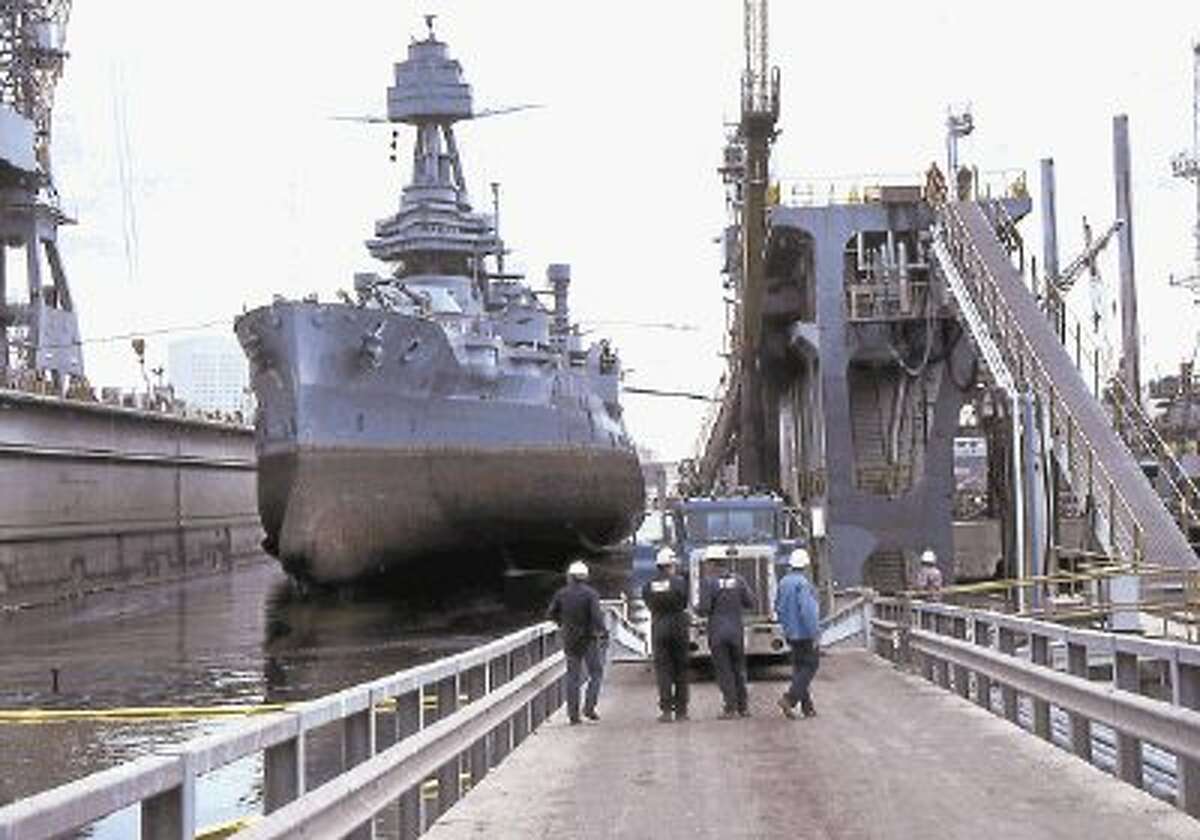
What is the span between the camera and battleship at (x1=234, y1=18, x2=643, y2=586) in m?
46.3

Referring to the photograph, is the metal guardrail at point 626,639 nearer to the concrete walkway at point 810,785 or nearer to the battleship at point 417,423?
the concrete walkway at point 810,785

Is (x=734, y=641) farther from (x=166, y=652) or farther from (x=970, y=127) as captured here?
(x=970, y=127)

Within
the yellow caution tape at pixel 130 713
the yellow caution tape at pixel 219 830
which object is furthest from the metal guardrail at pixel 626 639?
the yellow caution tape at pixel 219 830

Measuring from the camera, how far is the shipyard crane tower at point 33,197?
227 ft

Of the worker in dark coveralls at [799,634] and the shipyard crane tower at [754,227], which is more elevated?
the shipyard crane tower at [754,227]

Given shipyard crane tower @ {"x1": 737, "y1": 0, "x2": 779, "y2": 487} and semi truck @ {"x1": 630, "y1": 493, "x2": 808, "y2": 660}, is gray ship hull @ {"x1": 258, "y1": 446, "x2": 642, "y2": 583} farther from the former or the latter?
semi truck @ {"x1": 630, "y1": 493, "x2": 808, "y2": 660}

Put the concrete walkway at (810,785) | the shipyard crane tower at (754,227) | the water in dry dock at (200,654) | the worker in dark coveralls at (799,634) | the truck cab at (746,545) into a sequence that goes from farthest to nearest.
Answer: the shipyard crane tower at (754,227)
the truck cab at (746,545)
the water in dry dock at (200,654)
the worker in dark coveralls at (799,634)
the concrete walkway at (810,785)

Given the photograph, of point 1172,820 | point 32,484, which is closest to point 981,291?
point 1172,820

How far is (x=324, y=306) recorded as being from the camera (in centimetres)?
4788

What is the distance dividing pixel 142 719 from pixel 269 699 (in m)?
2.99

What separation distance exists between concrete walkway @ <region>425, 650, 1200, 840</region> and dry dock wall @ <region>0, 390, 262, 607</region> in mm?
35003

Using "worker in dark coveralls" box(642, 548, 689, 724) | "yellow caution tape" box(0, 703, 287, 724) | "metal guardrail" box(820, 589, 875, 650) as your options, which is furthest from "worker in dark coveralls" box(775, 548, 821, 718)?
"metal guardrail" box(820, 589, 875, 650)

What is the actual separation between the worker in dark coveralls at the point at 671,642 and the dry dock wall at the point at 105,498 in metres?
33.2

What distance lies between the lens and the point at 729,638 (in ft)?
54.1
